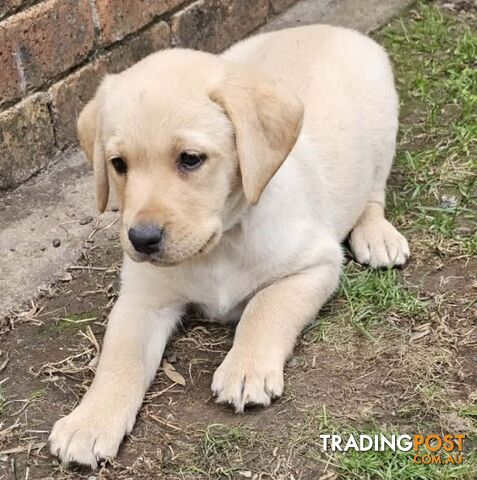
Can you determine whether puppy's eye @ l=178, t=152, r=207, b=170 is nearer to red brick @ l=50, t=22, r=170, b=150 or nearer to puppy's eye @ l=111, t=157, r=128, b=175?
puppy's eye @ l=111, t=157, r=128, b=175

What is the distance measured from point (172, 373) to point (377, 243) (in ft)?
3.45

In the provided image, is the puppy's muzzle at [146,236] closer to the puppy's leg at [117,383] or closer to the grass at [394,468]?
the puppy's leg at [117,383]

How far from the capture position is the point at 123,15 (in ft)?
16.0

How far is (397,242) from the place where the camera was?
3936 millimetres

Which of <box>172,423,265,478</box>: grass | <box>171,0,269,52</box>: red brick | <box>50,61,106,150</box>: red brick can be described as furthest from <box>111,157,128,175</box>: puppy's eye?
<box>171,0,269,52</box>: red brick

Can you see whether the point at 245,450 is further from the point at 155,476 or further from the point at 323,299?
the point at 323,299

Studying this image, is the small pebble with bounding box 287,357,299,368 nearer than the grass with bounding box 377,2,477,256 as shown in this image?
Yes

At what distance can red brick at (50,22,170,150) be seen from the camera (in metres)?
4.65

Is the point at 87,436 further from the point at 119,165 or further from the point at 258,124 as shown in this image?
the point at 258,124

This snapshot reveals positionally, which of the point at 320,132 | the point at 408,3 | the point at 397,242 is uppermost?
the point at 320,132

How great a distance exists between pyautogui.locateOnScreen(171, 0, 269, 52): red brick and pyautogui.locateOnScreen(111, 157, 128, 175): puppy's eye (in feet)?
7.34

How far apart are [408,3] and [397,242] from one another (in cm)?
286

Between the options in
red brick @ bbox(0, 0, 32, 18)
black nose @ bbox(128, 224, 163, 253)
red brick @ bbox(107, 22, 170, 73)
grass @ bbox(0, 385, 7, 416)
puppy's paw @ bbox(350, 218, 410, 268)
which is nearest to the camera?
black nose @ bbox(128, 224, 163, 253)

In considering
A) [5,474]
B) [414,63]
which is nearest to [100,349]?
[5,474]
